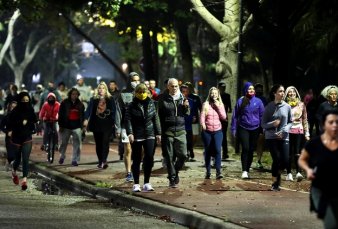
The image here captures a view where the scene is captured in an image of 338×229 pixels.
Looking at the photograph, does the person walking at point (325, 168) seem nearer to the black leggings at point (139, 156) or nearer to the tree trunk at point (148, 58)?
the black leggings at point (139, 156)

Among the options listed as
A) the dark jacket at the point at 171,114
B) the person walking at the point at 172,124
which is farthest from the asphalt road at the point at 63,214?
the dark jacket at the point at 171,114

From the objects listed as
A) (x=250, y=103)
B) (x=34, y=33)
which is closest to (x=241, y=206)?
(x=250, y=103)

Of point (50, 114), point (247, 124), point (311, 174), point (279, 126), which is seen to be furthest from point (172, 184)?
point (311, 174)

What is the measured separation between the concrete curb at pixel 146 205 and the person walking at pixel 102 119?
1309mm

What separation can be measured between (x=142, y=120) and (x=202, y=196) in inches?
61.4

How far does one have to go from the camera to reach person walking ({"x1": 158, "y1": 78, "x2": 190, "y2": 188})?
47.1 feet

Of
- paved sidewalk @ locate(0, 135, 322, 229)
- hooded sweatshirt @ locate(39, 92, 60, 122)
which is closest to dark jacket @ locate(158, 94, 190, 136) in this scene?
paved sidewalk @ locate(0, 135, 322, 229)

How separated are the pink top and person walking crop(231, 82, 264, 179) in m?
0.31

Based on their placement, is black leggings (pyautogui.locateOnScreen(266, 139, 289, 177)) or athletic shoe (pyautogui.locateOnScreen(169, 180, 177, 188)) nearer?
athletic shoe (pyautogui.locateOnScreen(169, 180, 177, 188))

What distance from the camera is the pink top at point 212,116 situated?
16.0 metres

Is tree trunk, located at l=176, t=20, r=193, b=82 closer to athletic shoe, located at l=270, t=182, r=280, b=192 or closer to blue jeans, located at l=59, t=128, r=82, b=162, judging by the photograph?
blue jeans, located at l=59, t=128, r=82, b=162

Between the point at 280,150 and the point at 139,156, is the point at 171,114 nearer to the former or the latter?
the point at 139,156

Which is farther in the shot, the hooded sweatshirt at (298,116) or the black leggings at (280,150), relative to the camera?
the hooded sweatshirt at (298,116)

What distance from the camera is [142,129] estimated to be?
13805mm
